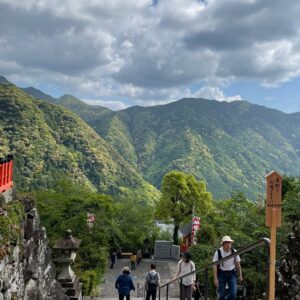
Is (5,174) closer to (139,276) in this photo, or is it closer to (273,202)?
(273,202)

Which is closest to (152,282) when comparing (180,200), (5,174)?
(5,174)

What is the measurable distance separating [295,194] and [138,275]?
14.8 meters

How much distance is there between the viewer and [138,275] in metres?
28.8

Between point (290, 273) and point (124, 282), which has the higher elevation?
point (290, 273)

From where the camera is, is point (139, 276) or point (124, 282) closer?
point (124, 282)

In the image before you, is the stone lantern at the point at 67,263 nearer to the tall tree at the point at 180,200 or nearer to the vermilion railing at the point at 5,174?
the vermilion railing at the point at 5,174

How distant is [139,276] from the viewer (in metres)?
28.4

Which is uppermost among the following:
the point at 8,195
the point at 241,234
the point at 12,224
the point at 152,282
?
the point at 8,195

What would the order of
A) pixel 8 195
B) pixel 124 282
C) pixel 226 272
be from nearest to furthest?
pixel 226 272
pixel 8 195
pixel 124 282

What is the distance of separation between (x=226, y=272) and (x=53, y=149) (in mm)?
92669

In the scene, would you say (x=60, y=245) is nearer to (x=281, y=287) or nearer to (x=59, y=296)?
(x=59, y=296)

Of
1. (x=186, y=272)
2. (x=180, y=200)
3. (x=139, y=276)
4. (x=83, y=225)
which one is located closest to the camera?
(x=186, y=272)

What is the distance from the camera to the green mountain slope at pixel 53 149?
83.2 meters

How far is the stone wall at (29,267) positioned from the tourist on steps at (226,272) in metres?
4.30
